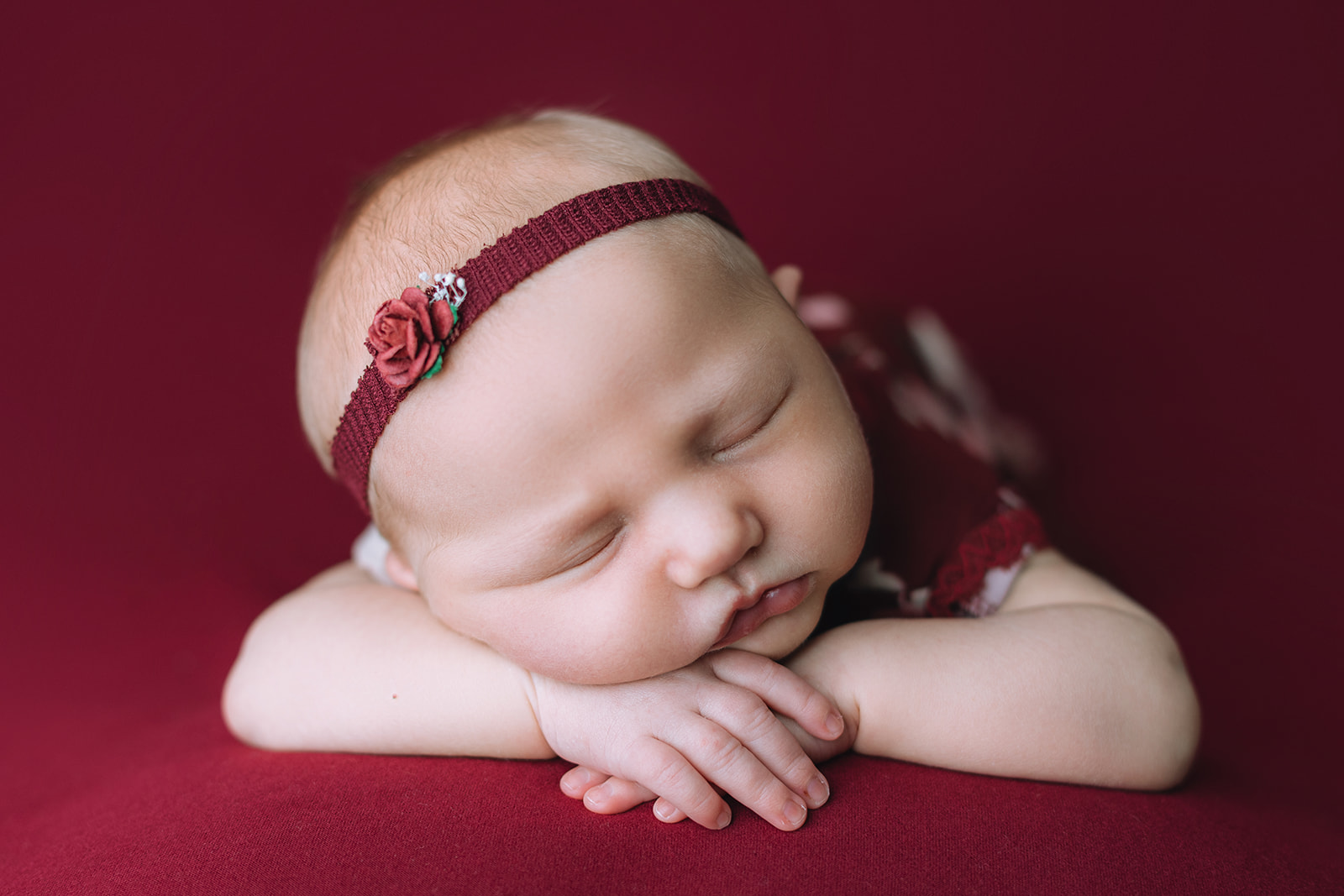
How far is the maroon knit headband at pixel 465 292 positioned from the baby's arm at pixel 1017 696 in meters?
0.41

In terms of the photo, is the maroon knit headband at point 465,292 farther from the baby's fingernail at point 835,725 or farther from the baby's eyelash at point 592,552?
the baby's fingernail at point 835,725

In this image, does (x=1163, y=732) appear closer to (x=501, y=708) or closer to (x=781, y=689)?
(x=781, y=689)

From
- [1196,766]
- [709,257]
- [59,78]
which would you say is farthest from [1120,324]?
[59,78]

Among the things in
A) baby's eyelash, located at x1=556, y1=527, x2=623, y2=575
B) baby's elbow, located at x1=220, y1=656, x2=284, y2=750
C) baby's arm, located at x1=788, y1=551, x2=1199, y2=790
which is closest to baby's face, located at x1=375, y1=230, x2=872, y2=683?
baby's eyelash, located at x1=556, y1=527, x2=623, y2=575

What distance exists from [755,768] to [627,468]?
260 mm

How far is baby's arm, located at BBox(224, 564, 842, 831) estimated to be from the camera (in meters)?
0.78

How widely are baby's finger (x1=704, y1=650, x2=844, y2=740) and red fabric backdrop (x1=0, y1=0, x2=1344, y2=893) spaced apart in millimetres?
54

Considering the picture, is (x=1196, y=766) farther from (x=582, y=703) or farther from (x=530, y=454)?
(x=530, y=454)

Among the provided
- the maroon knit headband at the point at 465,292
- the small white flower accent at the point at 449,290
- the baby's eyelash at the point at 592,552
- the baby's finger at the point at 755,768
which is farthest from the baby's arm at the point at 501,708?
the small white flower accent at the point at 449,290

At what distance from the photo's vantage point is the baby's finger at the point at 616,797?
80 centimetres

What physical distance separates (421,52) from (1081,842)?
147 centimetres

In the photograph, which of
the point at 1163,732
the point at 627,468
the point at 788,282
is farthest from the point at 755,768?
the point at 788,282

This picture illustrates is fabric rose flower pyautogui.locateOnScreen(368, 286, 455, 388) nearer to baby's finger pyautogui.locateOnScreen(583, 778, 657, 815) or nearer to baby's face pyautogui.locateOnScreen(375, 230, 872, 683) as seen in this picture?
baby's face pyautogui.locateOnScreen(375, 230, 872, 683)

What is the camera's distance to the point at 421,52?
5.27ft
